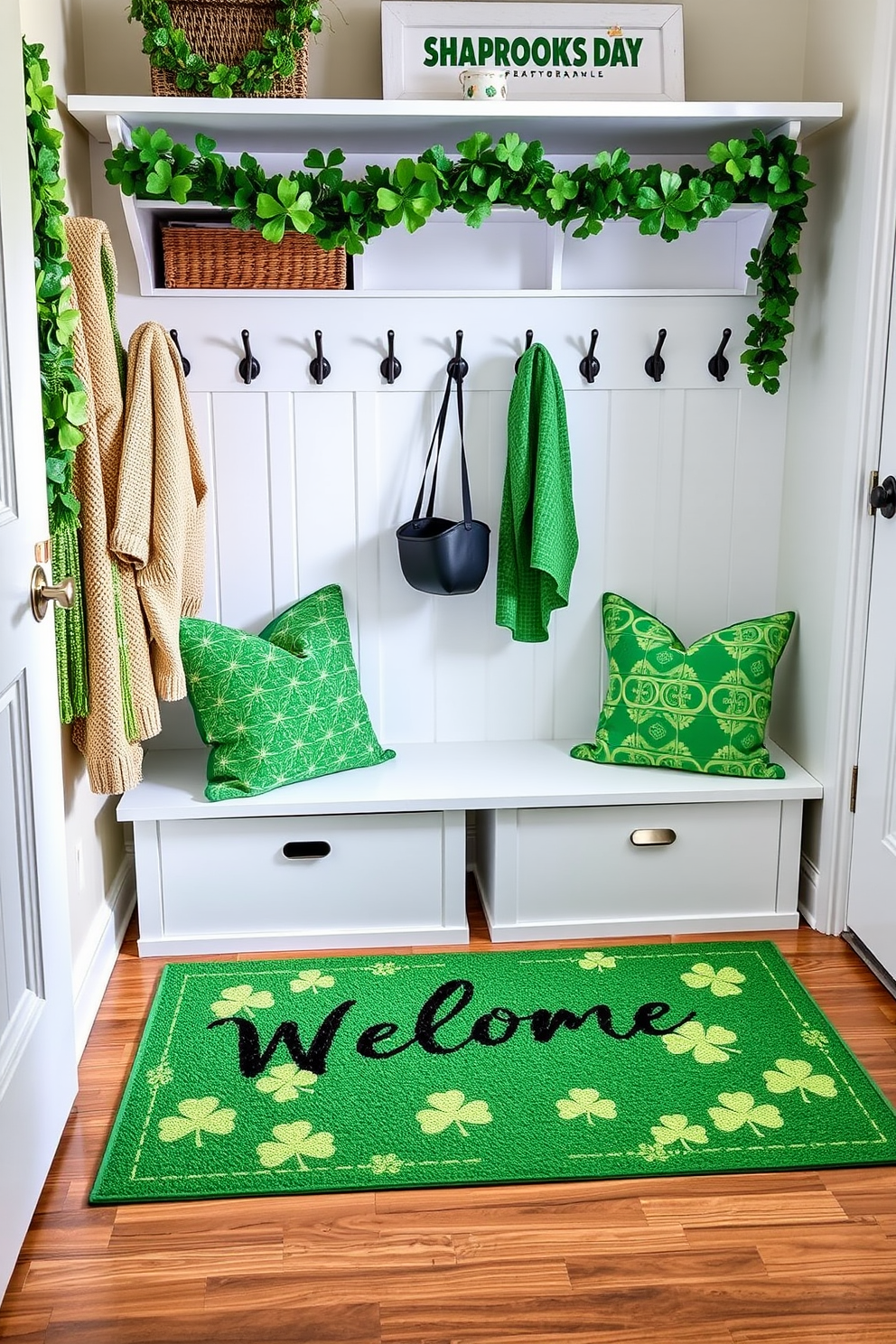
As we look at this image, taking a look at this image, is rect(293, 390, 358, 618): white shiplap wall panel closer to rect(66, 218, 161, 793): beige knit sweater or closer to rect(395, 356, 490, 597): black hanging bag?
rect(395, 356, 490, 597): black hanging bag

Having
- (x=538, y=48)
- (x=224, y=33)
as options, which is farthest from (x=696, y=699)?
(x=224, y=33)

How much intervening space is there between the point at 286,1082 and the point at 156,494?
3.62 feet

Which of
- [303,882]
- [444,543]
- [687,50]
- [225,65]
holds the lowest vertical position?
[303,882]

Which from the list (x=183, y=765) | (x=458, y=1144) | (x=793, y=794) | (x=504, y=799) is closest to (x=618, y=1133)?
(x=458, y=1144)

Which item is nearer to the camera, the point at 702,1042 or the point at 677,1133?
the point at 677,1133

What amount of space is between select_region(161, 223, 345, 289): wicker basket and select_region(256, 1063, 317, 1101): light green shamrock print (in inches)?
62.5

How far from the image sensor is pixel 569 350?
2.82 m

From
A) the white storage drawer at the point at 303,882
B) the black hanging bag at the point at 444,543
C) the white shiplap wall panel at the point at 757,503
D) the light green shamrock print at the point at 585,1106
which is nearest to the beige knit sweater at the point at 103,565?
the white storage drawer at the point at 303,882

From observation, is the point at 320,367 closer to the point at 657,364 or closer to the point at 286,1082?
the point at 657,364

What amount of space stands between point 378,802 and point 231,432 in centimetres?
88

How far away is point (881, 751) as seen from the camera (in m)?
2.53

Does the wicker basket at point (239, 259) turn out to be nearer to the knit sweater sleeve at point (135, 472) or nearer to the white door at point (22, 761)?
the knit sweater sleeve at point (135, 472)

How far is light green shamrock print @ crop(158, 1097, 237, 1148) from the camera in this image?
80.5 inches

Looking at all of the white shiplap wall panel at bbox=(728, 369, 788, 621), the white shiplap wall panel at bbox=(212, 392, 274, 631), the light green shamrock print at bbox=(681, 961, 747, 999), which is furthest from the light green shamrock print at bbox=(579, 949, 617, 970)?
the white shiplap wall panel at bbox=(212, 392, 274, 631)
